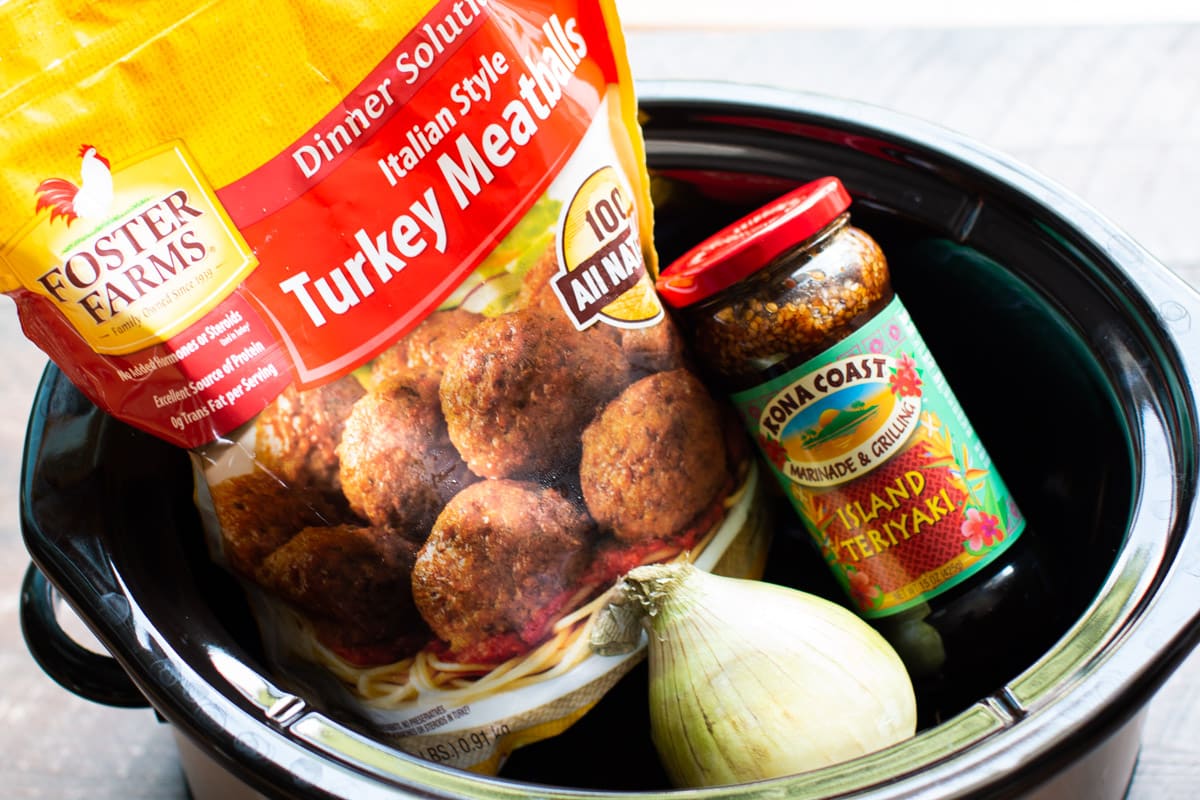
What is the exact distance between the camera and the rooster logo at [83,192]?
0.51m

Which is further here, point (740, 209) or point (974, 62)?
point (974, 62)

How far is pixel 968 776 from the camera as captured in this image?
0.44m

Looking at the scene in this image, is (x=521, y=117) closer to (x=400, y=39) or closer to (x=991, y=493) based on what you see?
(x=400, y=39)

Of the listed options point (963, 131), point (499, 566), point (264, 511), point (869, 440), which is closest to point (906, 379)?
point (869, 440)

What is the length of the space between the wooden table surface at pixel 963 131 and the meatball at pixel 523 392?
41 centimetres

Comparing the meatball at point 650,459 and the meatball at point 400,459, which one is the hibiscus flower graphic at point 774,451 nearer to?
the meatball at point 650,459

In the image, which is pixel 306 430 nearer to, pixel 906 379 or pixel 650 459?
pixel 650 459

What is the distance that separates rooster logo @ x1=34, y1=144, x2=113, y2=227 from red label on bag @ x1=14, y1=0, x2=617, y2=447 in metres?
0.01

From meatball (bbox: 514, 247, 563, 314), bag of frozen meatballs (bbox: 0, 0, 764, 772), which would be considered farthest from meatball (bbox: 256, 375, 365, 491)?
meatball (bbox: 514, 247, 563, 314)

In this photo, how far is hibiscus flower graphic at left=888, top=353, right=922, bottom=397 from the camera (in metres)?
0.65

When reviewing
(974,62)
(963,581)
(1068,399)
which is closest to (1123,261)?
(1068,399)

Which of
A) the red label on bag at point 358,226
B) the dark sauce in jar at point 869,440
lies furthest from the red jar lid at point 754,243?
the red label on bag at point 358,226

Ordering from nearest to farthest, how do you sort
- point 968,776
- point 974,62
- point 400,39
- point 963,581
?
point 968,776 < point 400,39 < point 963,581 < point 974,62

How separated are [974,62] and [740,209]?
0.62m
